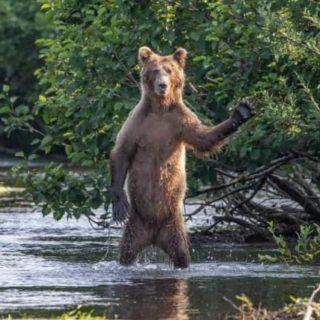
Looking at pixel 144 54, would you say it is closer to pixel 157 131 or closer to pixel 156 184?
pixel 157 131

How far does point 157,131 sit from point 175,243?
931 millimetres

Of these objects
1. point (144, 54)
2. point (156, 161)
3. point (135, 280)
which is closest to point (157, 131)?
point (156, 161)

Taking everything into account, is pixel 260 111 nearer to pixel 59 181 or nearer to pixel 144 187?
pixel 144 187

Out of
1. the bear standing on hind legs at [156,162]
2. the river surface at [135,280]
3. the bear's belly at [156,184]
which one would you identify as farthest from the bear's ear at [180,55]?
the river surface at [135,280]

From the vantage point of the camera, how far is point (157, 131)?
10.3m

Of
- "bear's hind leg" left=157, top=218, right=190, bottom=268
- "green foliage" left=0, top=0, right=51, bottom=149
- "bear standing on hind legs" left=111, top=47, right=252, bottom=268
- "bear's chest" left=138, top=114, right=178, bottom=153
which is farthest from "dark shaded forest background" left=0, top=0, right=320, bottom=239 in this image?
"green foliage" left=0, top=0, right=51, bottom=149

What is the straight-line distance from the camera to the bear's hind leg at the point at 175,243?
10227 millimetres

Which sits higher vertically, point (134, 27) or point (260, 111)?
point (134, 27)

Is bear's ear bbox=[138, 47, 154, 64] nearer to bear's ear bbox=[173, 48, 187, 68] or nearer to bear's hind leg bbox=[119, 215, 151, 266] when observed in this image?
bear's ear bbox=[173, 48, 187, 68]

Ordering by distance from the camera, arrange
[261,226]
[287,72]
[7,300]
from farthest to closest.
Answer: [261,226], [287,72], [7,300]

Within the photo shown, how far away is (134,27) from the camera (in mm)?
11703

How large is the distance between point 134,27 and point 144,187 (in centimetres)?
200

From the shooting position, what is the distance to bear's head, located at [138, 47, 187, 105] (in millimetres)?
10109

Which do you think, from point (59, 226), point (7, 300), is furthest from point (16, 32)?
point (7, 300)
